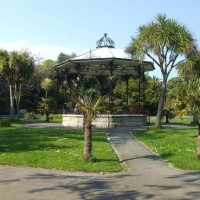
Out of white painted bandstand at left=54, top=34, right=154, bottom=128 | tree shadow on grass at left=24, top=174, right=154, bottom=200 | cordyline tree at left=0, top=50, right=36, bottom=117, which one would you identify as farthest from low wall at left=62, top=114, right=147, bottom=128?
tree shadow on grass at left=24, top=174, right=154, bottom=200

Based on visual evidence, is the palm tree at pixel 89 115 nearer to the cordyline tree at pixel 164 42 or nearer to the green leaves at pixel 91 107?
the green leaves at pixel 91 107

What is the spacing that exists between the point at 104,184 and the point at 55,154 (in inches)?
198

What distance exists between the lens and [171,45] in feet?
93.9

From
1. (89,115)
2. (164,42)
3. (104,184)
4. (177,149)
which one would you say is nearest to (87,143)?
(89,115)

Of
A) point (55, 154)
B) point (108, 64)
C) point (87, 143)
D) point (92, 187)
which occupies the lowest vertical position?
point (92, 187)

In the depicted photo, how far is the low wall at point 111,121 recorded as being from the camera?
31753 mm

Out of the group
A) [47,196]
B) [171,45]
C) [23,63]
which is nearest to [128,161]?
[47,196]

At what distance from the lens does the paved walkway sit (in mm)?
10438

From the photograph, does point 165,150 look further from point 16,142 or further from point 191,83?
Answer: point 16,142

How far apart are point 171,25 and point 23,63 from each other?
1817 centimetres

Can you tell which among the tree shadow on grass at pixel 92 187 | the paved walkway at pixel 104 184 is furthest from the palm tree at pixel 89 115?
the tree shadow on grass at pixel 92 187

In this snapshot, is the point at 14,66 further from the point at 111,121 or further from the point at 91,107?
the point at 91,107

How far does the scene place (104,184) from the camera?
11828 millimetres

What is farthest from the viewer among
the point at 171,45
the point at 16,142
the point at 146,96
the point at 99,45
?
the point at 146,96
